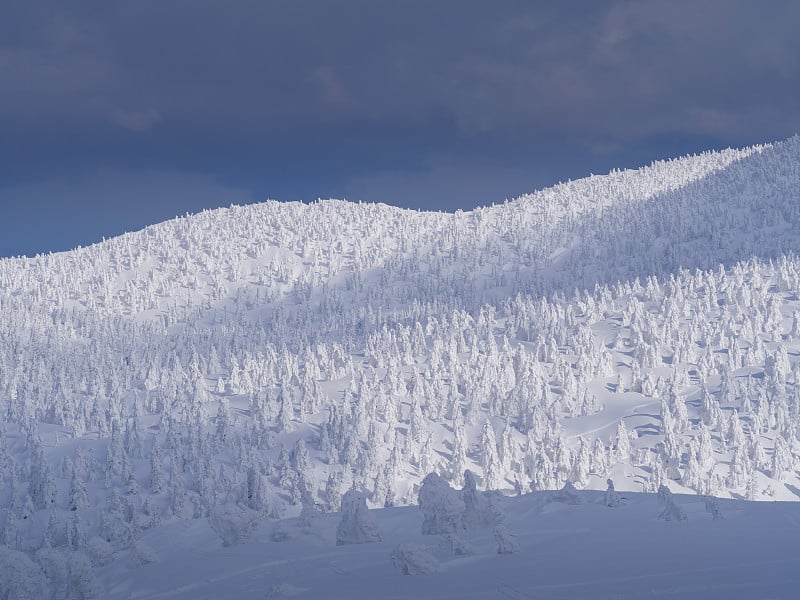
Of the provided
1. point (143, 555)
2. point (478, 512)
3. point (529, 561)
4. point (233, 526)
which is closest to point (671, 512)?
point (478, 512)

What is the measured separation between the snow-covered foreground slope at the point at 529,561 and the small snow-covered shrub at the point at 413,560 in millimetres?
338

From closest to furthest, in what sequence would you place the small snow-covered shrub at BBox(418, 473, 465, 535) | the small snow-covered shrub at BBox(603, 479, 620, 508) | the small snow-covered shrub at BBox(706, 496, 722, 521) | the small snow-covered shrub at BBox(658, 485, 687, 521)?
Result: the small snow-covered shrub at BBox(658, 485, 687, 521) < the small snow-covered shrub at BBox(706, 496, 722, 521) < the small snow-covered shrub at BBox(418, 473, 465, 535) < the small snow-covered shrub at BBox(603, 479, 620, 508)

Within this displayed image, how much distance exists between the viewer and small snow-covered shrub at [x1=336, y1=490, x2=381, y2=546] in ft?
90.1

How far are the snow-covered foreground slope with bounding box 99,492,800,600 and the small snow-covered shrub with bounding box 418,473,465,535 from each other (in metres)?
1.09

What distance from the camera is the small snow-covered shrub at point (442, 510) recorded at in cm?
2734

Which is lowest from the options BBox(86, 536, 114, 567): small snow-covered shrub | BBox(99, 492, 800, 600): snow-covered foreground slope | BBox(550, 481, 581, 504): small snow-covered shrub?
BBox(86, 536, 114, 567): small snow-covered shrub

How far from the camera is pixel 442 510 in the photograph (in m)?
27.6

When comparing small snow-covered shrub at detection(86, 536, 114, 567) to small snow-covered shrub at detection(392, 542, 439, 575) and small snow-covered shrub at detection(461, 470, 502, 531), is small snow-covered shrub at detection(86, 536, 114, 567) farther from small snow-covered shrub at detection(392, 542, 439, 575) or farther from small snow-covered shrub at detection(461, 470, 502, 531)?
small snow-covered shrub at detection(461, 470, 502, 531)

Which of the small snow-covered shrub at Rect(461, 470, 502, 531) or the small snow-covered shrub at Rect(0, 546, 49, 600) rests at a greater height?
the small snow-covered shrub at Rect(461, 470, 502, 531)

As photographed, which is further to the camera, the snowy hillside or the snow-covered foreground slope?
the snowy hillside

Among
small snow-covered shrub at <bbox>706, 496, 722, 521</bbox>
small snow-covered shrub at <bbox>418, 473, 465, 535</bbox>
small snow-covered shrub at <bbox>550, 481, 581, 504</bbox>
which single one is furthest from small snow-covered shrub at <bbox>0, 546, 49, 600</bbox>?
small snow-covered shrub at <bbox>706, 496, 722, 521</bbox>

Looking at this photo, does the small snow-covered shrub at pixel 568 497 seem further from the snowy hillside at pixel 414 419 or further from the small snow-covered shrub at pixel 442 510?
the snowy hillside at pixel 414 419

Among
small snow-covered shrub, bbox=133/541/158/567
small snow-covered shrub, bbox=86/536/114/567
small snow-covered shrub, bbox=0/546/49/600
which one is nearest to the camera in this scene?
small snow-covered shrub, bbox=0/546/49/600

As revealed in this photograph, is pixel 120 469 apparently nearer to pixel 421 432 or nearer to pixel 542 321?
pixel 421 432
